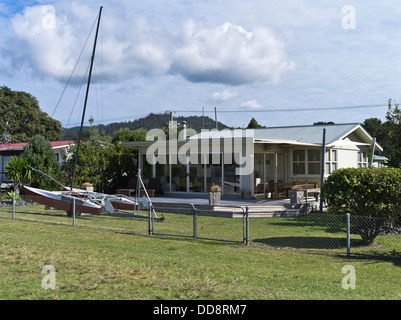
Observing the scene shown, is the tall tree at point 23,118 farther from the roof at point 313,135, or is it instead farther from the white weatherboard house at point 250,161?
the white weatherboard house at point 250,161

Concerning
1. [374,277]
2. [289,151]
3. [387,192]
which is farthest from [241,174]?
[374,277]

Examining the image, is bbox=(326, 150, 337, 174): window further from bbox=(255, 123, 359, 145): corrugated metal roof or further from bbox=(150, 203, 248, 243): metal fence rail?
bbox=(150, 203, 248, 243): metal fence rail

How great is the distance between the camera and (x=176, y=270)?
25.0ft

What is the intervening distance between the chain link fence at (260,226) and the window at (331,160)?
21.7 feet

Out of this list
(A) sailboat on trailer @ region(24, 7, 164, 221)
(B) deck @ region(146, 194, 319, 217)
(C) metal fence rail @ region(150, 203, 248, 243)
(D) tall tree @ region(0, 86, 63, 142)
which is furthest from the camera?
(D) tall tree @ region(0, 86, 63, 142)

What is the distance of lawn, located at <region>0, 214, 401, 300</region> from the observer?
243 inches

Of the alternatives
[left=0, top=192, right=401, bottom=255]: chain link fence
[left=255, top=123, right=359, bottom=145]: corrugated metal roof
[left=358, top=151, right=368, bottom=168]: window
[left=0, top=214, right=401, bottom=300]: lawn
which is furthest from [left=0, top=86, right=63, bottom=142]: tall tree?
[left=0, top=214, right=401, bottom=300]: lawn

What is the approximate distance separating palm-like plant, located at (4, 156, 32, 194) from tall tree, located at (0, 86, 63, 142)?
30.3 m

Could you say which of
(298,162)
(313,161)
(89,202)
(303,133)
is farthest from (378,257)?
(303,133)

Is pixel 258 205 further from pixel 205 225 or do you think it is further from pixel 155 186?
pixel 155 186

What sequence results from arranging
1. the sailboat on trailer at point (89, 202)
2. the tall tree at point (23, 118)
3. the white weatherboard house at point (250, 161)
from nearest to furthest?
the sailboat on trailer at point (89, 202) < the white weatherboard house at point (250, 161) < the tall tree at point (23, 118)

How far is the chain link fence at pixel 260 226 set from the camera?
10688 millimetres

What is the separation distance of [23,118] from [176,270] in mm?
51861

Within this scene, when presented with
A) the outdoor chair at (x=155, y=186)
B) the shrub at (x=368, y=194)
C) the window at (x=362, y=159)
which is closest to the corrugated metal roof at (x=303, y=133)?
the window at (x=362, y=159)
